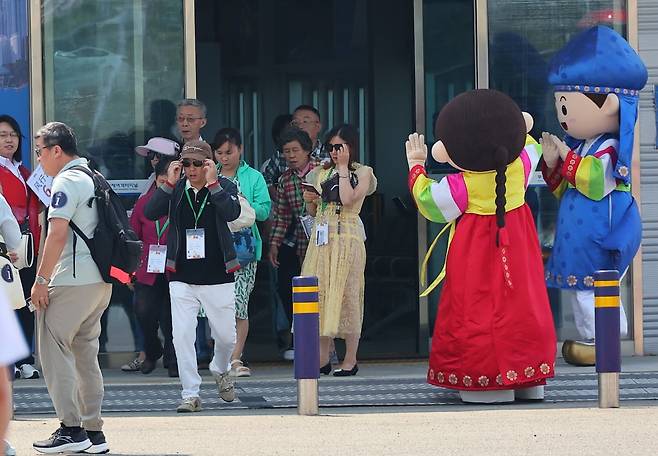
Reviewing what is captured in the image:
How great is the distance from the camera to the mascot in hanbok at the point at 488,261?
10.2 m

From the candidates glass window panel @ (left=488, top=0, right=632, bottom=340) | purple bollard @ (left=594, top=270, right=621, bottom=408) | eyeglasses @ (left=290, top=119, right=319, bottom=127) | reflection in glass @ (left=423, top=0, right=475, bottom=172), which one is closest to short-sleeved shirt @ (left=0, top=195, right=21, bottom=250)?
purple bollard @ (left=594, top=270, right=621, bottom=408)

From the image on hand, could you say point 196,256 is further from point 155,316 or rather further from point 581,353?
point 581,353

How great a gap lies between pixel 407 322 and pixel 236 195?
3.30 metres

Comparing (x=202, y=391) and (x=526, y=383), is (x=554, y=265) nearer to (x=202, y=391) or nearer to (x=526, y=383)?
(x=526, y=383)

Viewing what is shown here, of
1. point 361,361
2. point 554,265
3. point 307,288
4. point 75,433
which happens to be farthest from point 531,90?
point 75,433

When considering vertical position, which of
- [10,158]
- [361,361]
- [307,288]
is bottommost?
[361,361]

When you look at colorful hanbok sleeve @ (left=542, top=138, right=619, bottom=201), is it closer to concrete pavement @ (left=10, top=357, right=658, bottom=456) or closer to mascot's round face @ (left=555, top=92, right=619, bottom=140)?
mascot's round face @ (left=555, top=92, right=619, bottom=140)

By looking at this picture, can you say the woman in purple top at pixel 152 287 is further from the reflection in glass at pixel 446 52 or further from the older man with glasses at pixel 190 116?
the reflection in glass at pixel 446 52

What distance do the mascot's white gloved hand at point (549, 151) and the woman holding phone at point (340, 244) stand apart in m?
1.22

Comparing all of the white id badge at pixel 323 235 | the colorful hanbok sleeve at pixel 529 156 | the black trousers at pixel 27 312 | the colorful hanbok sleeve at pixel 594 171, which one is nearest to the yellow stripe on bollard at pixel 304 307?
the white id badge at pixel 323 235

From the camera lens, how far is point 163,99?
12273 millimetres

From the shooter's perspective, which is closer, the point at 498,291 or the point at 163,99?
the point at 498,291

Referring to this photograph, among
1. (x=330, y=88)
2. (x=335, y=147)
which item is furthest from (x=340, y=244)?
(x=330, y=88)

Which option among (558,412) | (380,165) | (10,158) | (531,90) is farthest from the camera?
(380,165)
